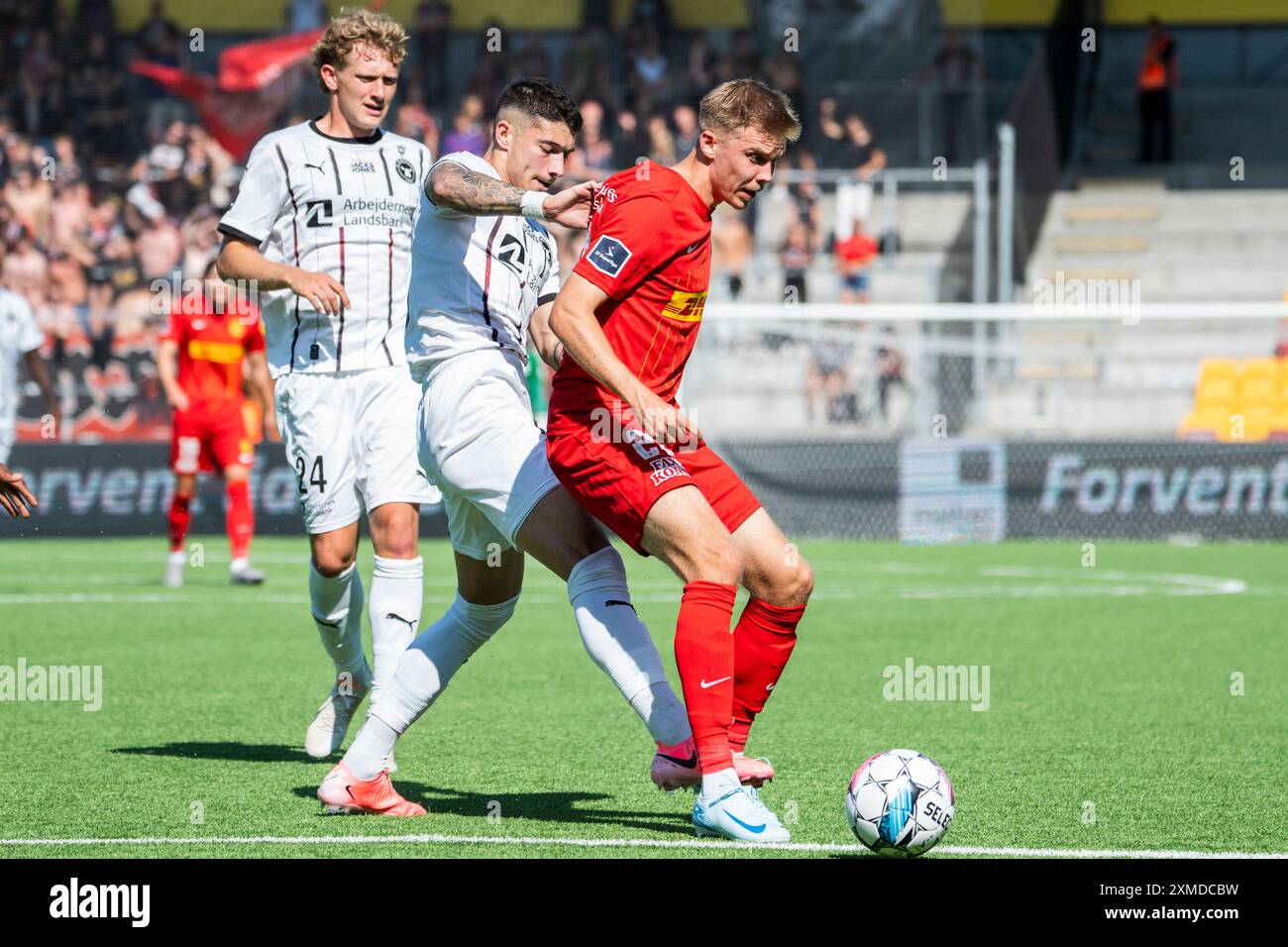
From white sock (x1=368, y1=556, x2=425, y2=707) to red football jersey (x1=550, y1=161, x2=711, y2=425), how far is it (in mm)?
1191

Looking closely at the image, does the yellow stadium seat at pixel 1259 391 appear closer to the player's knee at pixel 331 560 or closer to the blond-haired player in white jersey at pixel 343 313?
the blond-haired player in white jersey at pixel 343 313

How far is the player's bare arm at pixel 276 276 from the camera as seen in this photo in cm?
598

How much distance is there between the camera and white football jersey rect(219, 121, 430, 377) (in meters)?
6.45

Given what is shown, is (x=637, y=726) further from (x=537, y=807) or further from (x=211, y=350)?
(x=211, y=350)

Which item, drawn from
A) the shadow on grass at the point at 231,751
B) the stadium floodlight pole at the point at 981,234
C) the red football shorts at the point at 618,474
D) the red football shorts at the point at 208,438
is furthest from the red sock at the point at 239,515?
the stadium floodlight pole at the point at 981,234

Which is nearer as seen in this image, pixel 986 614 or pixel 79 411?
pixel 986 614

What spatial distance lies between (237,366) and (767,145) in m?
9.17

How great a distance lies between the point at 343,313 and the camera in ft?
21.1

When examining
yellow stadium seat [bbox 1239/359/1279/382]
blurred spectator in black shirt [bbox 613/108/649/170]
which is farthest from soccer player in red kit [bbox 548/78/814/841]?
blurred spectator in black shirt [bbox 613/108/649/170]
